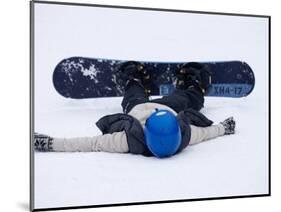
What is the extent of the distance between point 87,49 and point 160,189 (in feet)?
3.13

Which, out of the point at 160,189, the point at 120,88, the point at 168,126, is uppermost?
the point at 120,88

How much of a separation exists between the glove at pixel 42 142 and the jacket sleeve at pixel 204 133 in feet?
2.86

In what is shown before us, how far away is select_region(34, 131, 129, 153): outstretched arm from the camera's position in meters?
2.82

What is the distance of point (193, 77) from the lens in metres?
3.15

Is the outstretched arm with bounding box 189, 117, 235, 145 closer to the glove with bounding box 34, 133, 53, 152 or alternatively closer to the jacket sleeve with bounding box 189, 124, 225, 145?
the jacket sleeve with bounding box 189, 124, 225, 145

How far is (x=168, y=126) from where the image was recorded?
2.91 m

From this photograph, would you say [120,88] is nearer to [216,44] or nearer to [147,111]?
[147,111]

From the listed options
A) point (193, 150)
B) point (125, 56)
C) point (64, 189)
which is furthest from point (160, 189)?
point (125, 56)

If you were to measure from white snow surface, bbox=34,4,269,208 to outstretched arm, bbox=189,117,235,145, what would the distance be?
3 cm

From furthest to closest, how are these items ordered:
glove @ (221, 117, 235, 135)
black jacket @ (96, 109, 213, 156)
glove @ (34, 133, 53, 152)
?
1. glove @ (221, 117, 235, 135)
2. black jacket @ (96, 109, 213, 156)
3. glove @ (34, 133, 53, 152)

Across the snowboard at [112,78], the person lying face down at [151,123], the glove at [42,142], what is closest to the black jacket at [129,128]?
the person lying face down at [151,123]

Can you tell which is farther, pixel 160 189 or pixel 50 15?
pixel 160 189

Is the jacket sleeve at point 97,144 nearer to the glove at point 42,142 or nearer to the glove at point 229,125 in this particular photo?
the glove at point 42,142

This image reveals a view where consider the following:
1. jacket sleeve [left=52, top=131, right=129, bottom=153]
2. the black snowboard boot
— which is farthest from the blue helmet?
the black snowboard boot
